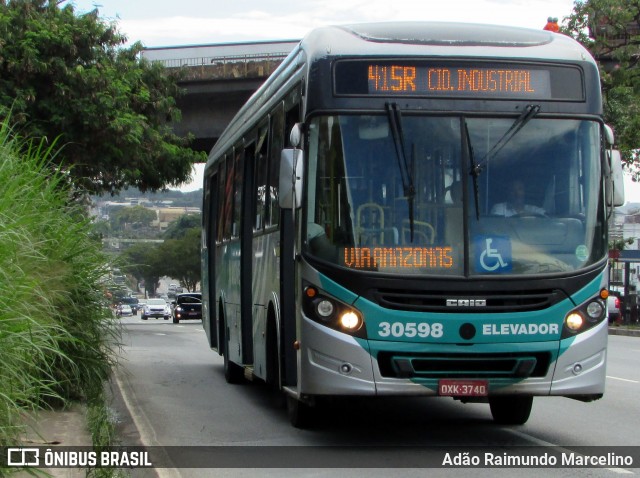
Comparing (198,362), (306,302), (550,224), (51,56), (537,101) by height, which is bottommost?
(198,362)

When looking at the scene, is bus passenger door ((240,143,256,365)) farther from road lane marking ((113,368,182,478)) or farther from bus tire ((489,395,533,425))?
bus tire ((489,395,533,425))

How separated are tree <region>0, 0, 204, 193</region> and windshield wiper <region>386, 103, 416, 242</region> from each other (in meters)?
15.3

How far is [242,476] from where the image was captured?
850 centimetres

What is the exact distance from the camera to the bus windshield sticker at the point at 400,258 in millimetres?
9148

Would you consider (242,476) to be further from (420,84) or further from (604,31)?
(604,31)

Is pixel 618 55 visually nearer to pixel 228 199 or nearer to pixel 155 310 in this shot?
pixel 228 199

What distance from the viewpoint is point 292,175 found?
30.4 ft

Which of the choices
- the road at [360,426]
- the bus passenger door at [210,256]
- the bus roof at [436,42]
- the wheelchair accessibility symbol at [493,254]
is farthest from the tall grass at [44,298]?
the bus passenger door at [210,256]

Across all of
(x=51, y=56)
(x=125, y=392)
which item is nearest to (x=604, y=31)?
(x=51, y=56)

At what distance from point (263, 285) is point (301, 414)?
5.12 feet

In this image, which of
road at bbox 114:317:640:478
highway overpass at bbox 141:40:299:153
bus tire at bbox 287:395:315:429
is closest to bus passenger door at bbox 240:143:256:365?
road at bbox 114:317:640:478

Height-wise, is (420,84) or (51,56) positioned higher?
(51,56)

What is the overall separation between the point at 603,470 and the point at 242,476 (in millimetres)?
2632

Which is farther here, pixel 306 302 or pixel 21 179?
pixel 21 179
